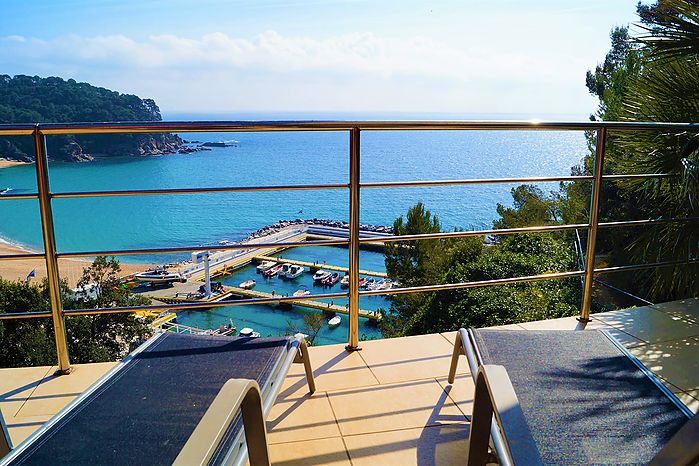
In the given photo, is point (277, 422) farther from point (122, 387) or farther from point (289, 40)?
point (289, 40)

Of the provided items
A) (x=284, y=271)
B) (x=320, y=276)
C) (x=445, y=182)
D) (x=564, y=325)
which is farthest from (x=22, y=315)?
(x=284, y=271)

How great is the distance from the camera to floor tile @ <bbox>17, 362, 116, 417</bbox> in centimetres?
213

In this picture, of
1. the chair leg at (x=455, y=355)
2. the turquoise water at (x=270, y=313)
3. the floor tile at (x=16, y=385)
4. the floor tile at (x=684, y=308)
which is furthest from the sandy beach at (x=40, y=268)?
the chair leg at (x=455, y=355)

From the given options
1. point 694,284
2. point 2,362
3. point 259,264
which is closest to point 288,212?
point 259,264

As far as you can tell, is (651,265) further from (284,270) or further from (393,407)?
(284,270)

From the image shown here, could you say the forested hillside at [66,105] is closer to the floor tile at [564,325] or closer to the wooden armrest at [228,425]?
the floor tile at [564,325]

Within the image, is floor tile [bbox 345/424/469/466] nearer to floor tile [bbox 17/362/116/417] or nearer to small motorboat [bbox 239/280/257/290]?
floor tile [bbox 17/362/116/417]

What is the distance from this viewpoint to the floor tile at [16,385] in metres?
2.16

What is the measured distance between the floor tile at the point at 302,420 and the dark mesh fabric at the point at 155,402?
0.32 meters

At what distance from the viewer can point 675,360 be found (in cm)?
254

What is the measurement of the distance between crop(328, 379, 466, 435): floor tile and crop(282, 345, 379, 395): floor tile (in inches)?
2.8

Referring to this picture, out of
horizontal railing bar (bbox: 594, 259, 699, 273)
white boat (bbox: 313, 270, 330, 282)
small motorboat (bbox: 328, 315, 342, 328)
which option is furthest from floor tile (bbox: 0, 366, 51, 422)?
white boat (bbox: 313, 270, 330, 282)

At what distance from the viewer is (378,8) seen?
39.0 metres

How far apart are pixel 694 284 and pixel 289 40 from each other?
44881 mm
